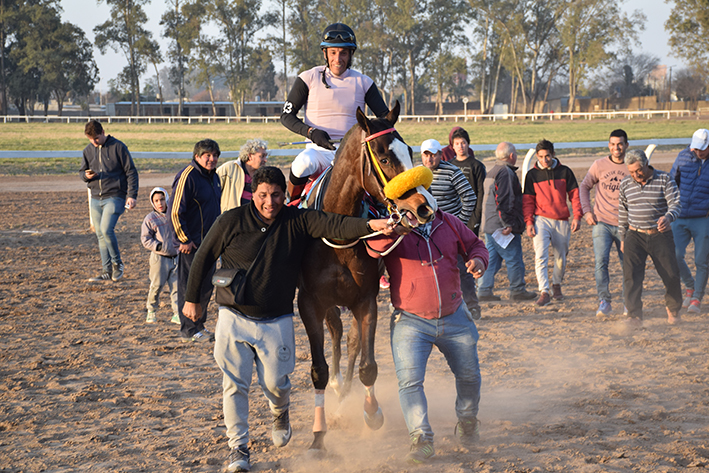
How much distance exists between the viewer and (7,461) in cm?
405

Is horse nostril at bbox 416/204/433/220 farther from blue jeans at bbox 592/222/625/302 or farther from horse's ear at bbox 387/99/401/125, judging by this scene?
blue jeans at bbox 592/222/625/302

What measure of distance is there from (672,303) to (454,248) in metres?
4.14

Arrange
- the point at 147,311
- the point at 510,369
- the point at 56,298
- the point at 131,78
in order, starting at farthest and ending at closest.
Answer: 1. the point at 131,78
2. the point at 56,298
3. the point at 147,311
4. the point at 510,369

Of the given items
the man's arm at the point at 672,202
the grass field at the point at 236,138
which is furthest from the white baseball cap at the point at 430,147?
the grass field at the point at 236,138

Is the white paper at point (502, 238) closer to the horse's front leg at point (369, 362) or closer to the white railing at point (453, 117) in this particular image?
the horse's front leg at point (369, 362)

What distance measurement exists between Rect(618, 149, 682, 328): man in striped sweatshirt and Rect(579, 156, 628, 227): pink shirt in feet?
1.21

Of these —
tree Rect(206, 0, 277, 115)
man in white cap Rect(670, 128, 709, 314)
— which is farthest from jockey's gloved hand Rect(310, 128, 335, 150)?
tree Rect(206, 0, 277, 115)

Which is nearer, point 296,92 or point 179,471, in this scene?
point 179,471

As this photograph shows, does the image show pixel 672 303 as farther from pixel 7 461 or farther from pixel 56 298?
pixel 56 298

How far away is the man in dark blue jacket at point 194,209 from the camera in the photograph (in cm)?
635

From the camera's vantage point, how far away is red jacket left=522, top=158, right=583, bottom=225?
825 cm

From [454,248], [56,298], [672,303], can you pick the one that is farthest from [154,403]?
[672,303]

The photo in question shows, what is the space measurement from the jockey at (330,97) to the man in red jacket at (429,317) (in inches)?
45.8

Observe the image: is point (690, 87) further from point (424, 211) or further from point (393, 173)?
point (424, 211)
